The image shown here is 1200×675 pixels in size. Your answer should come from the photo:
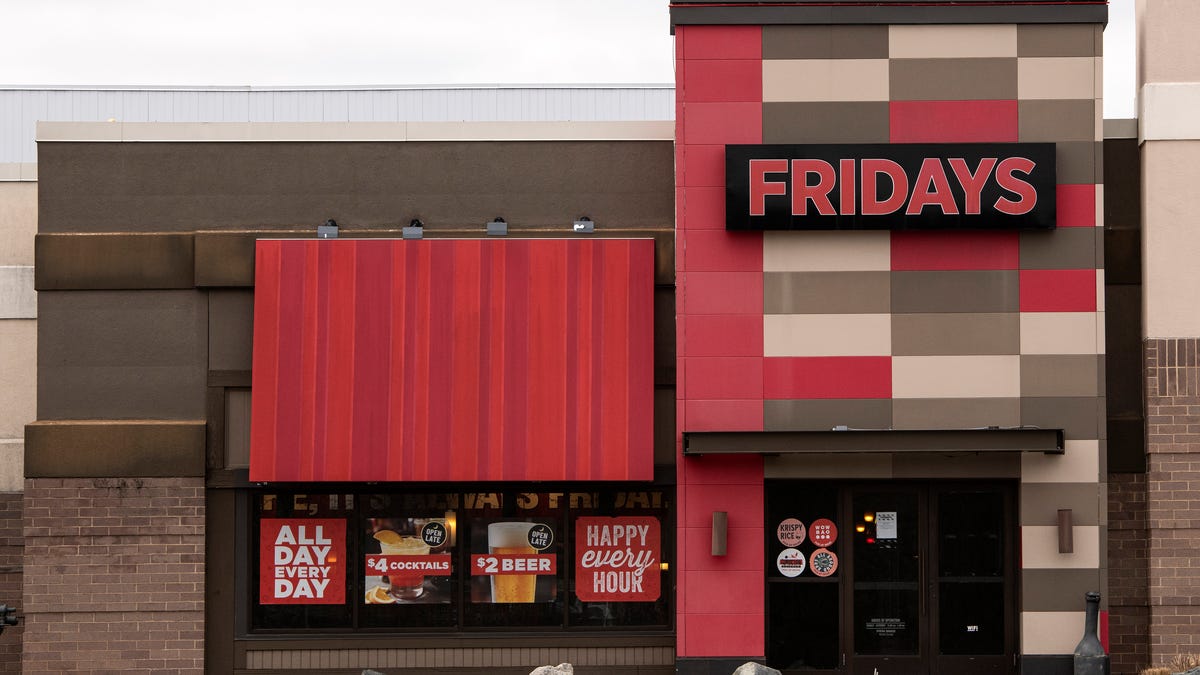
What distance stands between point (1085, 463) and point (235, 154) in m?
12.6

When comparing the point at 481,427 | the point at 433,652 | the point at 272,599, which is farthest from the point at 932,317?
the point at 272,599

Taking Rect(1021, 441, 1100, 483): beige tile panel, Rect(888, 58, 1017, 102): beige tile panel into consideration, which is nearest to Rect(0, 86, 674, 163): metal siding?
Rect(888, 58, 1017, 102): beige tile panel

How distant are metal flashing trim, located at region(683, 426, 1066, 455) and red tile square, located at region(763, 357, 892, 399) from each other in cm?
66

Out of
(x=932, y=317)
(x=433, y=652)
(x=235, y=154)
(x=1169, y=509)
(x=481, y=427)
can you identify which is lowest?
(x=433, y=652)

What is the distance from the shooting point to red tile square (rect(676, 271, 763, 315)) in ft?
53.4

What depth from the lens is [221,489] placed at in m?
16.8

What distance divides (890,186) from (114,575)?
1198 centimetres

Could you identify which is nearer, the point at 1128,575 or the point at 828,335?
the point at 828,335

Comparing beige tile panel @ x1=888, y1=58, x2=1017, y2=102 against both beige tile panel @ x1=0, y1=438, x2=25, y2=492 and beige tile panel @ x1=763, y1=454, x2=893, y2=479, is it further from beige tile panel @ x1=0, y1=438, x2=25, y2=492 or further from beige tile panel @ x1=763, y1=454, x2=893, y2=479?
beige tile panel @ x1=0, y1=438, x2=25, y2=492

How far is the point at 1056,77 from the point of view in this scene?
53.5 feet

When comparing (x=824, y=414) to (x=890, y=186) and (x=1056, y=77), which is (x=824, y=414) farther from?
(x=1056, y=77)

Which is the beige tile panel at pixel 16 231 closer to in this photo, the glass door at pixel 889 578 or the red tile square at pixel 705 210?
the red tile square at pixel 705 210

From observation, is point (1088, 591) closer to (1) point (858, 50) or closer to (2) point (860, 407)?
(2) point (860, 407)

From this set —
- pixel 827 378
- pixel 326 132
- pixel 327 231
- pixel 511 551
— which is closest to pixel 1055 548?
pixel 827 378
